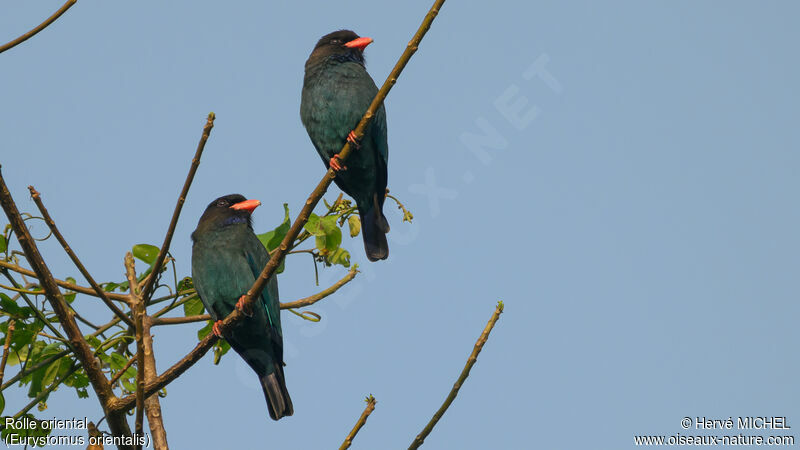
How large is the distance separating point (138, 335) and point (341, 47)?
342 cm

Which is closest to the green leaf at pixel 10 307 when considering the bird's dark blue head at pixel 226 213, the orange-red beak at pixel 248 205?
the bird's dark blue head at pixel 226 213

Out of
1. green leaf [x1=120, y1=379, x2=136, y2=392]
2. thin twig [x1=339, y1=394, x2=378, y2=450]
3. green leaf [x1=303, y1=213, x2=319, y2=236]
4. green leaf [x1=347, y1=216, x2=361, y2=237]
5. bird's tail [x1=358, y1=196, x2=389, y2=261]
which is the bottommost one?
thin twig [x1=339, y1=394, x2=378, y2=450]

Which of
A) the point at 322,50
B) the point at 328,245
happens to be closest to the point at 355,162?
the point at 322,50

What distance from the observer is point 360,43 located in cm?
644

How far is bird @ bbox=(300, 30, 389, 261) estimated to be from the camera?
5906mm

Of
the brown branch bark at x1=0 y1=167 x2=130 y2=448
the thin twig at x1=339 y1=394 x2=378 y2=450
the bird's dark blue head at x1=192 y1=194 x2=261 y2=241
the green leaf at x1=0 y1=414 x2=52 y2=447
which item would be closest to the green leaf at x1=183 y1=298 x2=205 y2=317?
the bird's dark blue head at x1=192 y1=194 x2=261 y2=241

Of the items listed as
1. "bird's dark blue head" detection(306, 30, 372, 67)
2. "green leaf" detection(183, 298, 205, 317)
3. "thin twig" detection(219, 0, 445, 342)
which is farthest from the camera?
"bird's dark blue head" detection(306, 30, 372, 67)

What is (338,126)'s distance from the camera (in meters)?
5.89

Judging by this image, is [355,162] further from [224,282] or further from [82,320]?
[82,320]

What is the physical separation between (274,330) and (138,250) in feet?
4.00

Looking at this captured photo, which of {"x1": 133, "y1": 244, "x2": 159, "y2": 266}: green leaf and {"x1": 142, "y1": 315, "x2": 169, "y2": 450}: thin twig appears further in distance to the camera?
{"x1": 133, "y1": 244, "x2": 159, "y2": 266}: green leaf

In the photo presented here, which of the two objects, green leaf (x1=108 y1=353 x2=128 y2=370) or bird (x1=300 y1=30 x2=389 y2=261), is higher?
bird (x1=300 y1=30 x2=389 y2=261)

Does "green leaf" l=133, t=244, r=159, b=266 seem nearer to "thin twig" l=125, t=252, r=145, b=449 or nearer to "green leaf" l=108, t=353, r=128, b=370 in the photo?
"thin twig" l=125, t=252, r=145, b=449

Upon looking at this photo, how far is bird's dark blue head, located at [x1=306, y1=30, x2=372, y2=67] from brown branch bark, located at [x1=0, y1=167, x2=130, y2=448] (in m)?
3.19
